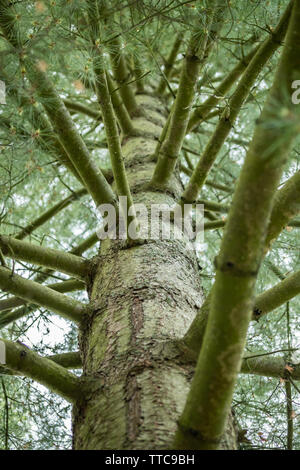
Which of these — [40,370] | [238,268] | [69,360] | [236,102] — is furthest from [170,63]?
[238,268]

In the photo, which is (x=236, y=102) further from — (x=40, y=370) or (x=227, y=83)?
(x=40, y=370)

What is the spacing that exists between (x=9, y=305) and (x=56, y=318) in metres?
0.79

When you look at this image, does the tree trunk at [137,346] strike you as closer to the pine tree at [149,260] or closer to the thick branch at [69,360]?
the pine tree at [149,260]

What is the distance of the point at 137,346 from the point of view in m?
1.22

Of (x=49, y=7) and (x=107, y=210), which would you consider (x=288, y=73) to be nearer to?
(x=107, y=210)

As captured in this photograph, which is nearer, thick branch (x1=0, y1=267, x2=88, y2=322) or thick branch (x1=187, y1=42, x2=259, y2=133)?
thick branch (x1=0, y1=267, x2=88, y2=322)

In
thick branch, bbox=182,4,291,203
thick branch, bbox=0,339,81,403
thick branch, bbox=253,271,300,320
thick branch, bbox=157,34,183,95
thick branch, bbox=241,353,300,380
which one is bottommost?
thick branch, bbox=0,339,81,403

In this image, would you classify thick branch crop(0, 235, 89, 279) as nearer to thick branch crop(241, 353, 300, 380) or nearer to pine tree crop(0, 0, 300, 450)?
pine tree crop(0, 0, 300, 450)

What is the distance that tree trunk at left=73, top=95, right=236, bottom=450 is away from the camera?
102 centimetres

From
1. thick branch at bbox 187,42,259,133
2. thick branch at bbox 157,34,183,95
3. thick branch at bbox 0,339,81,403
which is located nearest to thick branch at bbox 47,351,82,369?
thick branch at bbox 0,339,81,403

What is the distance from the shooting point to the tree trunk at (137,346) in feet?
3.36

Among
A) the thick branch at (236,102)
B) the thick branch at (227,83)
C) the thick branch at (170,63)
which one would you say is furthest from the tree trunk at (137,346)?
the thick branch at (170,63)

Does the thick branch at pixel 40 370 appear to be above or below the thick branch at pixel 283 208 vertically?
below

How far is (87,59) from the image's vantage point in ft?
5.65
